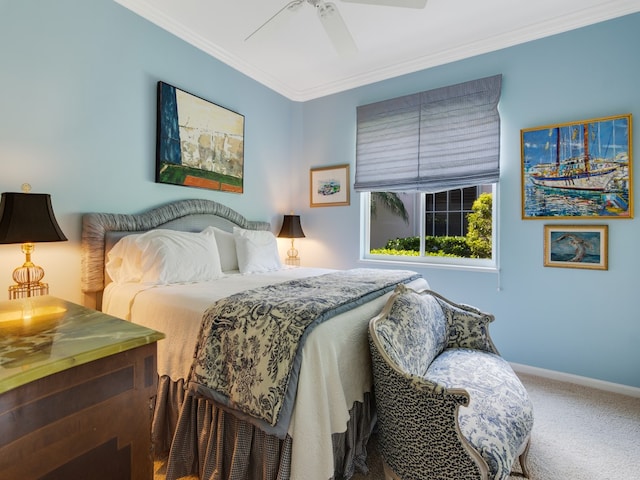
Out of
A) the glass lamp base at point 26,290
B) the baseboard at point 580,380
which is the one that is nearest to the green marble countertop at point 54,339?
the glass lamp base at point 26,290

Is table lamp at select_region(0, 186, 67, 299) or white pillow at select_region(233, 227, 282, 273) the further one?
white pillow at select_region(233, 227, 282, 273)

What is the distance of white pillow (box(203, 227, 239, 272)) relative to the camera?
9.46 ft

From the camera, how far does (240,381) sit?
140 centimetres

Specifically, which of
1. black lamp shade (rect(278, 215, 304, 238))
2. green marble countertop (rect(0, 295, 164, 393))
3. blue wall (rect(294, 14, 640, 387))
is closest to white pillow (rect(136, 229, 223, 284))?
green marble countertop (rect(0, 295, 164, 393))

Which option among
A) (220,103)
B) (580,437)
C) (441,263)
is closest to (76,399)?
(580,437)

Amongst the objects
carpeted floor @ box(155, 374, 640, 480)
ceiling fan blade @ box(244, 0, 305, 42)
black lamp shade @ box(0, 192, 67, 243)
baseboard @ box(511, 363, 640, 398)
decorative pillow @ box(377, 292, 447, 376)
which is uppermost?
ceiling fan blade @ box(244, 0, 305, 42)

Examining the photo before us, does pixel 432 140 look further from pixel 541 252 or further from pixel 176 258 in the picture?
pixel 176 258

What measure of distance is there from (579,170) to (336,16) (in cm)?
221

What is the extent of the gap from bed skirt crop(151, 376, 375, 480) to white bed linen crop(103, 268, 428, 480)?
0.10m

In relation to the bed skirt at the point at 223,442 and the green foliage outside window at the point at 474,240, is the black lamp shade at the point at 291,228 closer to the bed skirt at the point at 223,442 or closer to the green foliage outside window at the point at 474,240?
the green foliage outside window at the point at 474,240

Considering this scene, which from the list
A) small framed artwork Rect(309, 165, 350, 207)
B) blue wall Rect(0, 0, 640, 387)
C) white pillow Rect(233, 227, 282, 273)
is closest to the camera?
blue wall Rect(0, 0, 640, 387)

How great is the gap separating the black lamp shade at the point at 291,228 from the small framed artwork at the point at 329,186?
0.34 m

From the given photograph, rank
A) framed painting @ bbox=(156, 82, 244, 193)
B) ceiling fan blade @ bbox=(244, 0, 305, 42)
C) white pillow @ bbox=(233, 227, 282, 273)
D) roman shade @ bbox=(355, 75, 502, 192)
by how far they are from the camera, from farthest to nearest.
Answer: roman shade @ bbox=(355, 75, 502, 192)
white pillow @ bbox=(233, 227, 282, 273)
framed painting @ bbox=(156, 82, 244, 193)
ceiling fan blade @ bbox=(244, 0, 305, 42)

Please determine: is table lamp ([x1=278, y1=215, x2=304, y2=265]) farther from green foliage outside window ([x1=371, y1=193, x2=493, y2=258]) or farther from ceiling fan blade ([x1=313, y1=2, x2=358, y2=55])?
ceiling fan blade ([x1=313, y1=2, x2=358, y2=55])
